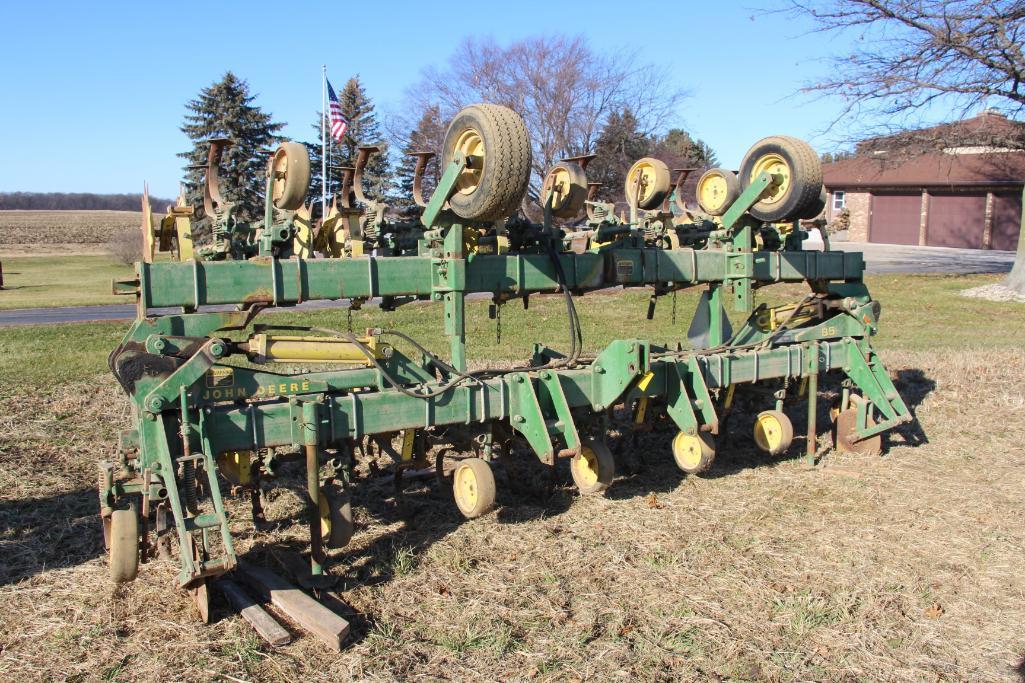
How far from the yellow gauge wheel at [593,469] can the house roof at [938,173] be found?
39.9 metres

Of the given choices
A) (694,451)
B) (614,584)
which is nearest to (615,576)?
(614,584)

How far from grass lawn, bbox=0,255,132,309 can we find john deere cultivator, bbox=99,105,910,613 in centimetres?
1971

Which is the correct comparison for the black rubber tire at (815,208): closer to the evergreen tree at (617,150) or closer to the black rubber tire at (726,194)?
the black rubber tire at (726,194)

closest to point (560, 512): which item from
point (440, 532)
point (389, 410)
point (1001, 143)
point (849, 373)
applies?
point (440, 532)

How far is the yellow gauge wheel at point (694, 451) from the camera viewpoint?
21.9ft

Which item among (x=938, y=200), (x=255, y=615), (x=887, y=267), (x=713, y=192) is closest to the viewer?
(x=255, y=615)

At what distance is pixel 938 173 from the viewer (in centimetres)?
4547

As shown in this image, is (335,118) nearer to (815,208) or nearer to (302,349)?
(815,208)

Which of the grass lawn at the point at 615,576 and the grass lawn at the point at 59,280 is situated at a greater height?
the grass lawn at the point at 59,280

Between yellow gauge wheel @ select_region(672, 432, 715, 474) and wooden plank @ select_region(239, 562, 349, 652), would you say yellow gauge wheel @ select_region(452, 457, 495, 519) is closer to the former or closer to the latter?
wooden plank @ select_region(239, 562, 349, 652)

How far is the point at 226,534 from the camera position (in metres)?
4.71

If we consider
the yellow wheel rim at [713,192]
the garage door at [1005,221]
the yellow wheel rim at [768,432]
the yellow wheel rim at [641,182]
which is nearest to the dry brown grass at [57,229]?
the garage door at [1005,221]

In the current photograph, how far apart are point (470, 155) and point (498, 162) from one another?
32 centimetres

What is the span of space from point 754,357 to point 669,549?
2.18 meters
